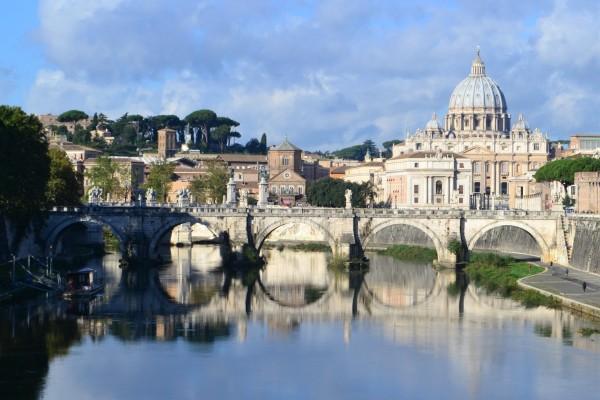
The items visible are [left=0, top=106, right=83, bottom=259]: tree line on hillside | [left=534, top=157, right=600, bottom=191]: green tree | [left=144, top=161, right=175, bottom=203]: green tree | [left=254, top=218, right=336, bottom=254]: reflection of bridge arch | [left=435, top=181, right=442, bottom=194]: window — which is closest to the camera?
[left=0, top=106, right=83, bottom=259]: tree line on hillside

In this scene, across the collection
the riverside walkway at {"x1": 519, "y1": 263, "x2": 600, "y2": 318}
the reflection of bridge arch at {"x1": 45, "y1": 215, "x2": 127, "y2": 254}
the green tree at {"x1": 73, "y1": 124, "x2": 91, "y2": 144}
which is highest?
the green tree at {"x1": 73, "y1": 124, "x2": 91, "y2": 144}

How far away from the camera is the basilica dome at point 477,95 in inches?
6535

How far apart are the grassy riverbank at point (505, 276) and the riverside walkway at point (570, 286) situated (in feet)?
1.54

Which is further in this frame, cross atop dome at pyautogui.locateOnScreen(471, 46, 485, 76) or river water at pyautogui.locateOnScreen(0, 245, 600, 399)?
cross atop dome at pyautogui.locateOnScreen(471, 46, 485, 76)

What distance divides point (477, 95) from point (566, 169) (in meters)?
69.1

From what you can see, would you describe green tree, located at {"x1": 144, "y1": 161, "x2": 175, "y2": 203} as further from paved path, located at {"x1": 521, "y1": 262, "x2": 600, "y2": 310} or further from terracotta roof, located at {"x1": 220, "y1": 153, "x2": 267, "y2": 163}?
paved path, located at {"x1": 521, "y1": 262, "x2": 600, "y2": 310}

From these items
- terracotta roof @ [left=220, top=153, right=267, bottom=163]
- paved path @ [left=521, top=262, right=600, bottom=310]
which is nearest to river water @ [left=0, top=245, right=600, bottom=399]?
paved path @ [left=521, top=262, right=600, bottom=310]

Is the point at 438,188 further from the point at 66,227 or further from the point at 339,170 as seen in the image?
the point at 66,227

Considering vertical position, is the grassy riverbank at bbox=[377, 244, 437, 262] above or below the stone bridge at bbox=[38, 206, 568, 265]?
below

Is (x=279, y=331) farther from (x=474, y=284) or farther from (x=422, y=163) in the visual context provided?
(x=422, y=163)

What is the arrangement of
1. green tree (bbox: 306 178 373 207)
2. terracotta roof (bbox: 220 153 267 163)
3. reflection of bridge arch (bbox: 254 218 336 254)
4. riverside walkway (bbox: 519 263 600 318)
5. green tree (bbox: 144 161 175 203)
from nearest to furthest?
riverside walkway (bbox: 519 263 600 318) → reflection of bridge arch (bbox: 254 218 336 254) → green tree (bbox: 144 161 175 203) → green tree (bbox: 306 178 373 207) → terracotta roof (bbox: 220 153 267 163)

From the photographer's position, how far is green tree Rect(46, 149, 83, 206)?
76.4 meters

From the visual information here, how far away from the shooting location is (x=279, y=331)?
5022cm

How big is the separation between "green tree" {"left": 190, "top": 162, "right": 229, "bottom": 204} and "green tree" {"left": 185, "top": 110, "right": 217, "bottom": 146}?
61004 mm
